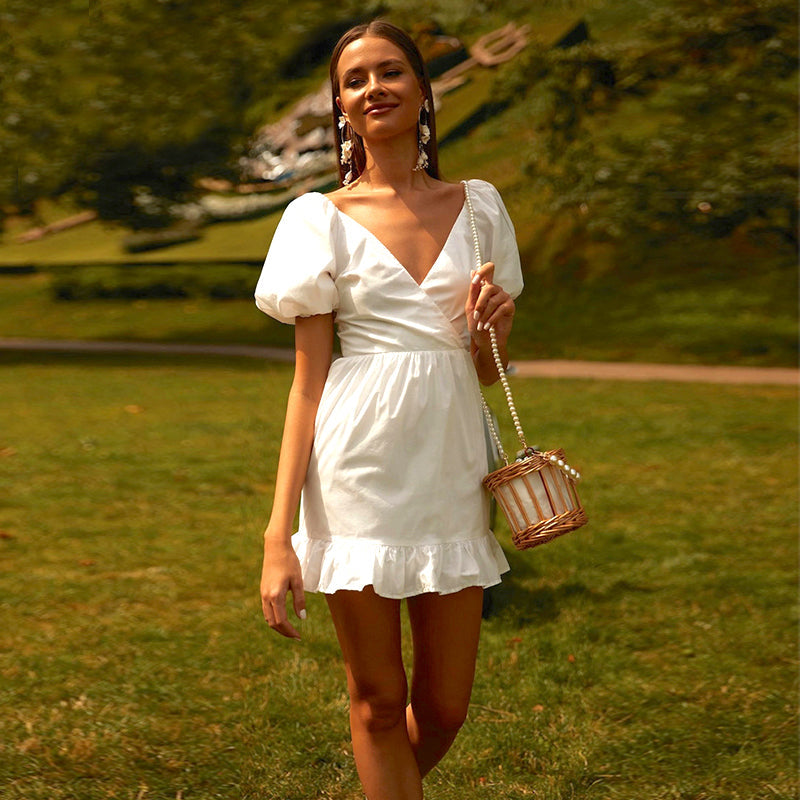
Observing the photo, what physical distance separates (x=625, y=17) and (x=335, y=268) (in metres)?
20.0

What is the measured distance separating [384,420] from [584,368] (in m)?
13.3

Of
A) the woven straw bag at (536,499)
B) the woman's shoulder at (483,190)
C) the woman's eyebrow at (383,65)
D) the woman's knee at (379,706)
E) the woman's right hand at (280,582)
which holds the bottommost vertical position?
the woman's knee at (379,706)

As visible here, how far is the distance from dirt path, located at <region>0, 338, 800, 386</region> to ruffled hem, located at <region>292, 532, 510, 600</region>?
361 inches

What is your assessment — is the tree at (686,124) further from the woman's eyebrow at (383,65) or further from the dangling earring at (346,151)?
the woman's eyebrow at (383,65)

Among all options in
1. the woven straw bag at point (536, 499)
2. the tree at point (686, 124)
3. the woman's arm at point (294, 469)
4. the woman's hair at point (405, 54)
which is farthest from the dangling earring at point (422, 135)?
the tree at point (686, 124)

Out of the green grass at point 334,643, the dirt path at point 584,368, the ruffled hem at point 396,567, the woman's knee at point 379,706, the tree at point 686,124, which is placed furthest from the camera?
the tree at point 686,124

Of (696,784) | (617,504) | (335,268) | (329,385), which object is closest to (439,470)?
(329,385)

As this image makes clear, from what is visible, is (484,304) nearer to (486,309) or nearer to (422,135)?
(486,309)

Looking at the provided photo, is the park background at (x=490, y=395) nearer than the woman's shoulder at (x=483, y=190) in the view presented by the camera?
No

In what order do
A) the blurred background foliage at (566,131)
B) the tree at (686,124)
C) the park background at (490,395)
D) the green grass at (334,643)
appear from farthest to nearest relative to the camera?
the blurred background foliage at (566,131), the tree at (686,124), the park background at (490,395), the green grass at (334,643)

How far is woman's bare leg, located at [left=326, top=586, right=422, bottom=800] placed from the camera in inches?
108

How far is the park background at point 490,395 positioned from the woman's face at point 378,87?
2.20 m

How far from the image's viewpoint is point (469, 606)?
2834mm

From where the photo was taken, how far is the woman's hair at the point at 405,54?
9.30 ft
